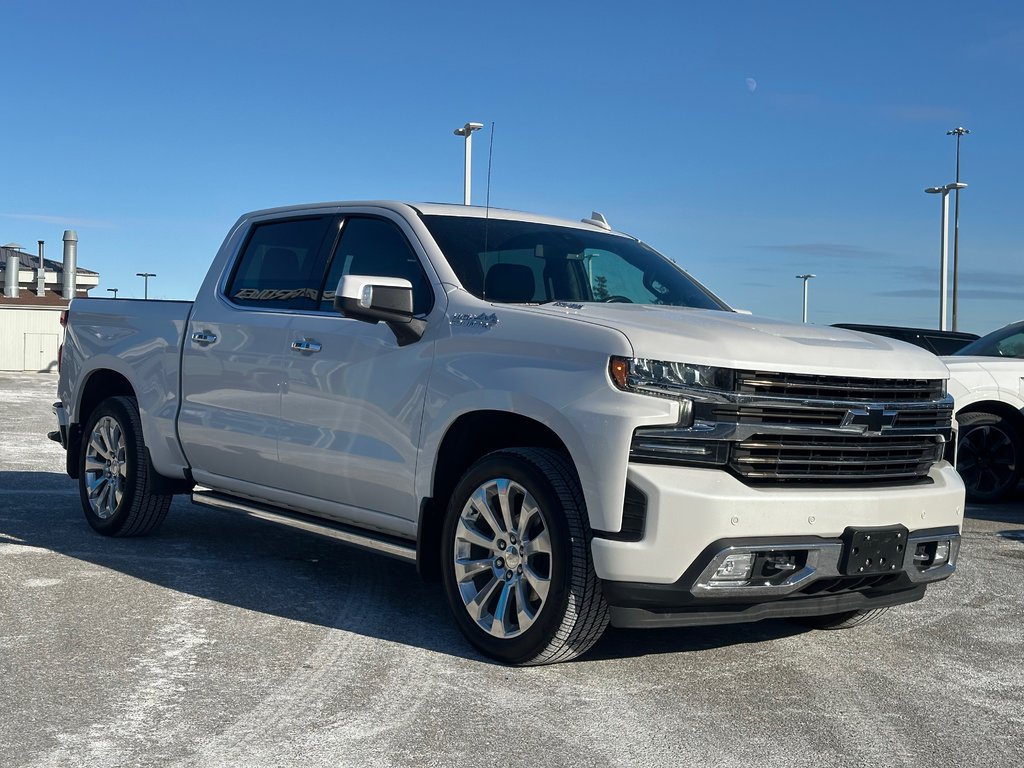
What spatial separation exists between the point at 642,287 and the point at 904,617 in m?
2.08

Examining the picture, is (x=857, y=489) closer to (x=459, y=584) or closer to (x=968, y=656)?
(x=968, y=656)

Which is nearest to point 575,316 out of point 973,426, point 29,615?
point 29,615

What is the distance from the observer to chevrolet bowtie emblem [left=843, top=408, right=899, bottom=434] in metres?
4.77

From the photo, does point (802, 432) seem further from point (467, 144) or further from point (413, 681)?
point (467, 144)

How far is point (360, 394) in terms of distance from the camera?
5723 millimetres

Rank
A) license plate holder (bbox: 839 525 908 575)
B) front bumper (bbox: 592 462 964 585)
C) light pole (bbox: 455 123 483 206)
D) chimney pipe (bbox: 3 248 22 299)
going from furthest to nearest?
1. chimney pipe (bbox: 3 248 22 299)
2. light pole (bbox: 455 123 483 206)
3. license plate holder (bbox: 839 525 908 575)
4. front bumper (bbox: 592 462 964 585)

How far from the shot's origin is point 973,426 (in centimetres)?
1034

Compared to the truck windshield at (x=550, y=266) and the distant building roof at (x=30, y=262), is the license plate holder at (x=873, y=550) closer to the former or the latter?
the truck windshield at (x=550, y=266)

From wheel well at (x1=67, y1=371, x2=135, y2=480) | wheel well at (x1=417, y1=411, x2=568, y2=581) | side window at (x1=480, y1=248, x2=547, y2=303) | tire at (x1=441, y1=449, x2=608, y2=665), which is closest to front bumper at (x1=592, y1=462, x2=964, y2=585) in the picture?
tire at (x1=441, y1=449, x2=608, y2=665)

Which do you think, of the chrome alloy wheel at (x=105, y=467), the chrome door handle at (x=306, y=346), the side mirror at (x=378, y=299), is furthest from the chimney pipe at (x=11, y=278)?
the side mirror at (x=378, y=299)

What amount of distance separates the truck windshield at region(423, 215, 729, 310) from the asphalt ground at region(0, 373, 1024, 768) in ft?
5.15

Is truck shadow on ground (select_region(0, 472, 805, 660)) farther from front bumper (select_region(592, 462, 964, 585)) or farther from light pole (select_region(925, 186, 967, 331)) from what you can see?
light pole (select_region(925, 186, 967, 331))

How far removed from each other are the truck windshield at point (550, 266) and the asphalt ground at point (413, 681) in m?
1.57

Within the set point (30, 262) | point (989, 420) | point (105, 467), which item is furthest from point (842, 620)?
point (30, 262)
